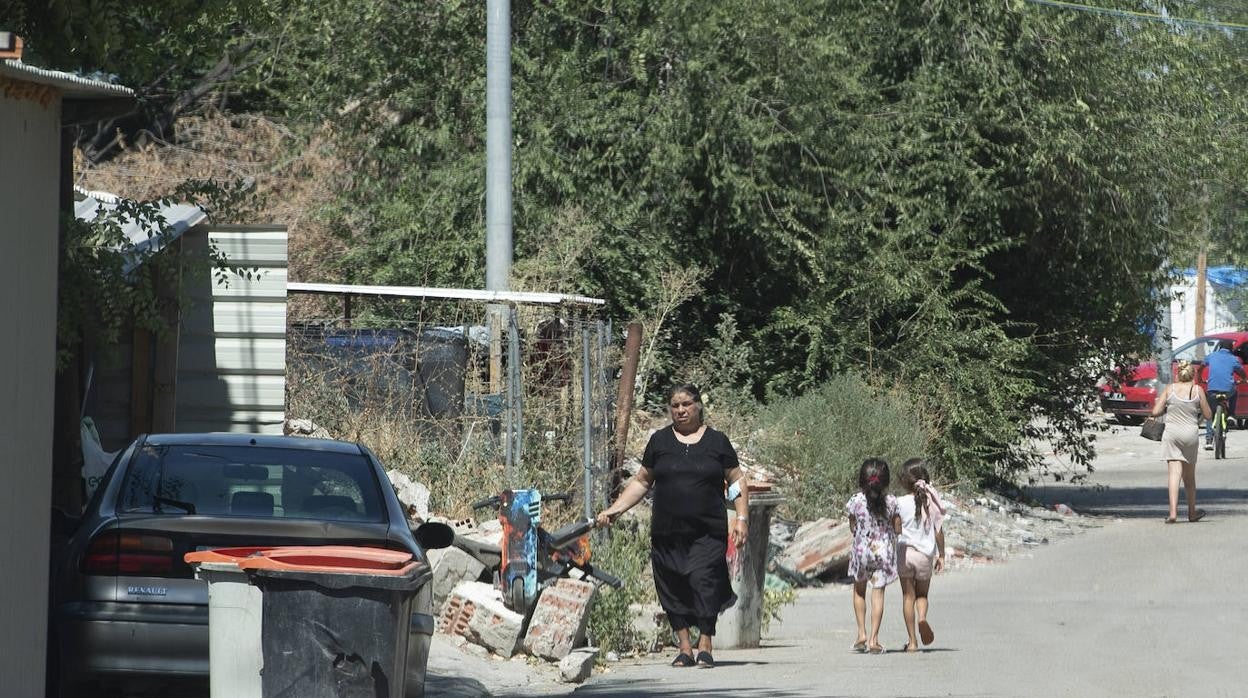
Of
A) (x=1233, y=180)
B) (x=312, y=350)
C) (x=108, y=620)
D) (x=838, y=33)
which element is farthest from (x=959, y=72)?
(x=108, y=620)

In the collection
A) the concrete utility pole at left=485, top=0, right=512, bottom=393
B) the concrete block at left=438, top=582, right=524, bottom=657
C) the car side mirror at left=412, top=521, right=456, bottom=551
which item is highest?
the concrete utility pole at left=485, top=0, right=512, bottom=393

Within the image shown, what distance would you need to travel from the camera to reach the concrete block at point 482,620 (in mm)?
10359

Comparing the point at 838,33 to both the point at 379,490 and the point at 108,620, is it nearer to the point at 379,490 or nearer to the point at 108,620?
the point at 379,490

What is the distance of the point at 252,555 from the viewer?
661cm

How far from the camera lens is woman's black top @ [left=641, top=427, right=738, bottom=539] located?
10500 mm

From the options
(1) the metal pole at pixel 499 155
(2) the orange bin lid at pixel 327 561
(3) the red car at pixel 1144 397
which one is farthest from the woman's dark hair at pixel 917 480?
(3) the red car at pixel 1144 397

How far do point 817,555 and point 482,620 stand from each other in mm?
5497

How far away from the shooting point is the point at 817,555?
15258 millimetres

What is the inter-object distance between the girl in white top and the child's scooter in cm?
216

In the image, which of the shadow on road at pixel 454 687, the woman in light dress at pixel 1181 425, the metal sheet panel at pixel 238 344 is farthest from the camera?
the woman in light dress at pixel 1181 425

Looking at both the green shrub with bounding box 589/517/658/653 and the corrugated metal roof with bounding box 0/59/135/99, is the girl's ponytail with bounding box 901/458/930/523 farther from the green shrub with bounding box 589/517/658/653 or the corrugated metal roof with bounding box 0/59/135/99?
the corrugated metal roof with bounding box 0/59/135/99

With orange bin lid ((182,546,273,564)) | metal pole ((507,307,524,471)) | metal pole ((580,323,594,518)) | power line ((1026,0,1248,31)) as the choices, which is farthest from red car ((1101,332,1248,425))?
orange bin lid ((182,546,273,564))

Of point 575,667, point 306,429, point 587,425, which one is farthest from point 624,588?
point 306,429

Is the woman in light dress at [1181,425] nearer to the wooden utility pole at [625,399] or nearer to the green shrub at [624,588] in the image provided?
the wooden utility pole at [625,399]
